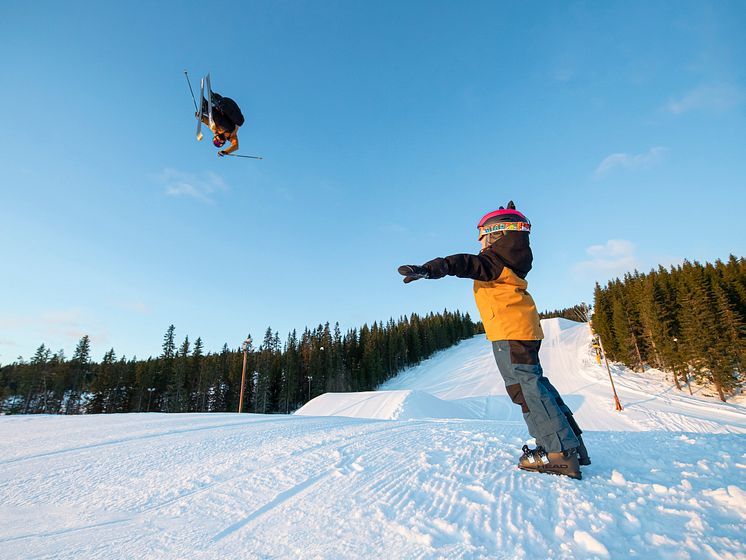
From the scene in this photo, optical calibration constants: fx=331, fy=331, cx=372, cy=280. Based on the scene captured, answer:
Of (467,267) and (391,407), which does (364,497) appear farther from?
(391,407)

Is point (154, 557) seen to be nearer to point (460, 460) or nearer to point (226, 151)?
point (460, 460)

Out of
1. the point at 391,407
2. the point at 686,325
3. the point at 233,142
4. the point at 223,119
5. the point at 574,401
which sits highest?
the point at 223,119

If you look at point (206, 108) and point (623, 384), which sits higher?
Result: point (206, 108)

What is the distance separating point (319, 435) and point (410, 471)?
1.88m

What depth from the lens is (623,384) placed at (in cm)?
3084

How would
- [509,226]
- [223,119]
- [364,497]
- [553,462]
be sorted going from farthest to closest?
1. [223,119]
2. [509,226]
3. [553,462]
4. [364,497]

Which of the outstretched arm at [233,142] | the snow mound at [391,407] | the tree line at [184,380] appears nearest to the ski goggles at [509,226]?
the outstretched arm at [233,142]

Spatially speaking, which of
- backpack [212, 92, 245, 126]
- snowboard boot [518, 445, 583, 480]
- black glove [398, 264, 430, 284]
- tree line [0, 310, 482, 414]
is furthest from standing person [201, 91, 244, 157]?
tree line [0, 310, 482, 414]

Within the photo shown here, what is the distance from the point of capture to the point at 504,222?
297 cm

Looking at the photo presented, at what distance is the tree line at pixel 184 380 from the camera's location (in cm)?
5072

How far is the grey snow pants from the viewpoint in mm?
2539

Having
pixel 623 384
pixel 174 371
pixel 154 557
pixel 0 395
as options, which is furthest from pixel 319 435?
pixel 0 395

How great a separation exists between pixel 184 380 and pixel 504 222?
5884 centimetres

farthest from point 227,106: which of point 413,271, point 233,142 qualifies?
point 413,271
